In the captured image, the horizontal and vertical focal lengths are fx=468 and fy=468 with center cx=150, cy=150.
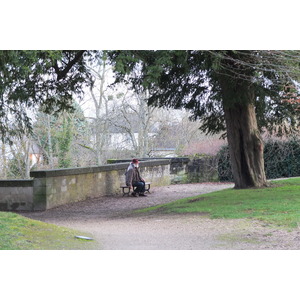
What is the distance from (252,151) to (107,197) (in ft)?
20.0

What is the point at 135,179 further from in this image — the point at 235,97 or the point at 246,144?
the point at 235,97

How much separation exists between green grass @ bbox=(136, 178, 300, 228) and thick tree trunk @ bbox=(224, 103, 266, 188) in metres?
0.77

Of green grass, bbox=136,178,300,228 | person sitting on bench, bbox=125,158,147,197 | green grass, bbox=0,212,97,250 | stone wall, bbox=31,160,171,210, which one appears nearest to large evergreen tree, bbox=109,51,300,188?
green grass, bbox=136,178,300,228

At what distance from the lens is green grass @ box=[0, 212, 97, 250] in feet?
23.6

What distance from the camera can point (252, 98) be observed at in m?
14.0

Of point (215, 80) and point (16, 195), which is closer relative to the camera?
point (215, 80)

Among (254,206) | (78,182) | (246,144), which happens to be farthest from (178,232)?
(78,182)

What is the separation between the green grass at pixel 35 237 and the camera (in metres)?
7.21

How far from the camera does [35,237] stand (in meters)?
7.71

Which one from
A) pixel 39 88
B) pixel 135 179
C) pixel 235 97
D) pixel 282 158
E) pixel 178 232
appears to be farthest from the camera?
pixel 282 158

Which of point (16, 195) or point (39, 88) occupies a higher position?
point (39, 88)

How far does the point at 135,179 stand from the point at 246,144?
16.1 ft

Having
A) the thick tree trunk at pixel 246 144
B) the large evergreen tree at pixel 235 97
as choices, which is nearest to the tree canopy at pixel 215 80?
the large evergreen tree at pixel 235 97

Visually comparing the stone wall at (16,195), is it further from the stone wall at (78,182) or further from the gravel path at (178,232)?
the gravel path at (178,232)
